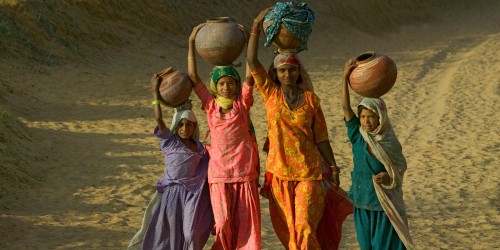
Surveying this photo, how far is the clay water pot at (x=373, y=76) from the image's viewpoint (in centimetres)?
602

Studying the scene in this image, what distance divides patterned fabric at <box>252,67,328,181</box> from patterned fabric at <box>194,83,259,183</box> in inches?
6.2

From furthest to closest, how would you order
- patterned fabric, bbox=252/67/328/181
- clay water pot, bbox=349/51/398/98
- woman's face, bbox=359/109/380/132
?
1. patterned fabric, bbox=252/67/328/181
2. woman's face, bbox=359/109/380/132
3. clay water pot, bbox=349/51/398/98

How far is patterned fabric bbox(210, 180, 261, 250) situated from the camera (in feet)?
20.5

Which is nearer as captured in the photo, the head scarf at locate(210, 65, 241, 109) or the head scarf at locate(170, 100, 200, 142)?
the head scarf at locate(210, 65, 241, 109)

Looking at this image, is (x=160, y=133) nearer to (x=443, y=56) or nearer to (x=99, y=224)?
(x=99, y=224)

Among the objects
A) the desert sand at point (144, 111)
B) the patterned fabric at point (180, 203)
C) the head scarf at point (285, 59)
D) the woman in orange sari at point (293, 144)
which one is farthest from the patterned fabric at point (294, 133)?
the desert sand at point (144, 111)

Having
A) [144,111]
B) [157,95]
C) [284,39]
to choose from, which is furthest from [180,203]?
[144,111]

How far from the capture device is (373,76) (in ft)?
19.7

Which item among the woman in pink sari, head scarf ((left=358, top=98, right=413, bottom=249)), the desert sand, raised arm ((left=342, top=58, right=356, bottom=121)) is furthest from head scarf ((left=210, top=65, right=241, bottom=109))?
the desert sand

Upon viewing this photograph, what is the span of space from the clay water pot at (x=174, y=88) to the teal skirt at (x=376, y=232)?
4.51ft

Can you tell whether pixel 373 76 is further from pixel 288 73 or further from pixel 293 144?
pixel 293 144

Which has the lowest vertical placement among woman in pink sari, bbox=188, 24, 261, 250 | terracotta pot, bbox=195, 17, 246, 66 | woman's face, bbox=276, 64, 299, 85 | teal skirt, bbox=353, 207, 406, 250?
teal skirt, bbox=353, 207, 406, 250

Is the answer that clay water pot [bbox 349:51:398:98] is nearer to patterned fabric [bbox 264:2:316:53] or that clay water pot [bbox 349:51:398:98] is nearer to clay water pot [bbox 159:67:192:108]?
patterned fabric [bbox 264:2:316:53]

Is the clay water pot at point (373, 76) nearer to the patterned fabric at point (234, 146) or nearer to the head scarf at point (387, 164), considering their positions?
A: the head scarf at point (387, 164)
